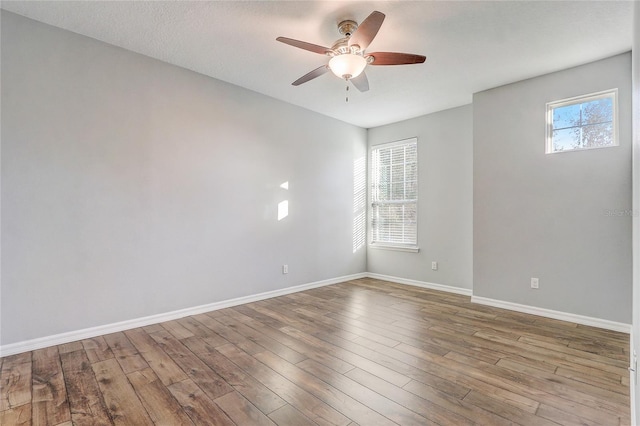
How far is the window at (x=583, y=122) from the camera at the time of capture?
3.04m

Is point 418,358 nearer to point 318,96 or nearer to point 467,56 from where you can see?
point 467,56

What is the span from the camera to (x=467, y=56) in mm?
3002

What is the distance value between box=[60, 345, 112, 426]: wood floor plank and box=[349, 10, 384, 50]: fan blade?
2.83m

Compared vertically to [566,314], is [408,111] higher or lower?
higher

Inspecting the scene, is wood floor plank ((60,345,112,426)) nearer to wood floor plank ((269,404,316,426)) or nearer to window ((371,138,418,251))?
wood floor plank ((269,404,316,426))

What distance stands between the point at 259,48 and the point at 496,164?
309cm

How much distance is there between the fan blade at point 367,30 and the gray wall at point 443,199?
281cm

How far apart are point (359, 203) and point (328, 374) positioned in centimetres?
366

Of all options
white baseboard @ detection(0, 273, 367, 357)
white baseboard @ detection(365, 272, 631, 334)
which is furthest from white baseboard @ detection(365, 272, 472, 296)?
white baseboard @ detection(0, 273, 367, 357)

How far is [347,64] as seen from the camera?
2326 mm

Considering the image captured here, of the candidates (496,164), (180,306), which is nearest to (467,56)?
(496,164)

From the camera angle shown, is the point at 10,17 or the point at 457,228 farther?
the point at 457,228

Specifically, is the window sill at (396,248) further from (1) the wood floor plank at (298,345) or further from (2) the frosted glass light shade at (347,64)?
(2) the frosted glass light shade at (347,64)

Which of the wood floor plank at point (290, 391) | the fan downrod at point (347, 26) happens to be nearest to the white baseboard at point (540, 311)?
the wood floor plank at point (290, 391)
